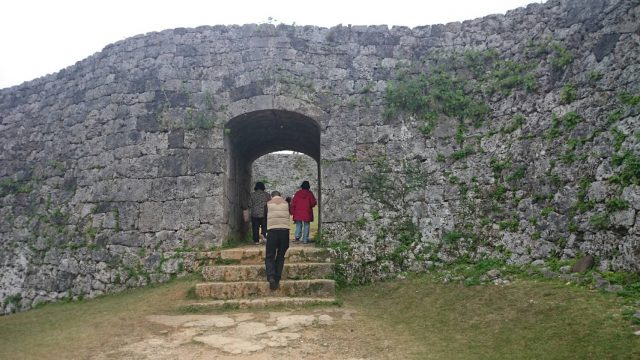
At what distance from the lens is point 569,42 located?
672cm

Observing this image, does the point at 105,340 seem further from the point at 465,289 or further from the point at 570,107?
the point at 570,107

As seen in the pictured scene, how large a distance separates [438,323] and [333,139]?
3757 mm

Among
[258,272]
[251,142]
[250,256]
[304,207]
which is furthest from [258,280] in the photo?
[251,142]

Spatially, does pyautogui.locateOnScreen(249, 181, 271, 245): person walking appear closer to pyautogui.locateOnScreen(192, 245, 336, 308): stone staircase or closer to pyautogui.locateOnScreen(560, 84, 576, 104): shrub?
pyautogui.locateOnScreen(192, 245, 336, 308): stone staircase

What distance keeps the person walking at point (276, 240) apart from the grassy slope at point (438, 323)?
103 cm

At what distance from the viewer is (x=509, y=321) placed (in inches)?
186

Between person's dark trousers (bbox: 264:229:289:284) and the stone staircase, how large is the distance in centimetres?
17

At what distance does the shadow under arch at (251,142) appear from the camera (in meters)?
8.40

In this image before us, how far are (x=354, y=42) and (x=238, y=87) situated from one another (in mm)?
2240

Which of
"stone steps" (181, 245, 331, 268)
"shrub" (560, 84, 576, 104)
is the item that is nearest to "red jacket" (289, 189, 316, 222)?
"stone steps" (181, 245, 331, 268)

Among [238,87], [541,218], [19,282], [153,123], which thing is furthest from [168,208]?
[541,218]

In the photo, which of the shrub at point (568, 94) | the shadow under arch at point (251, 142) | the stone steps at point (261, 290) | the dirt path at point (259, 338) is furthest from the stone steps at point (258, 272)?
the shrub at point (568, 94)

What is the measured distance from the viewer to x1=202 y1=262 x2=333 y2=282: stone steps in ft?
21.9

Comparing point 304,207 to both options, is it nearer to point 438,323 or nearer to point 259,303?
point 259,303
